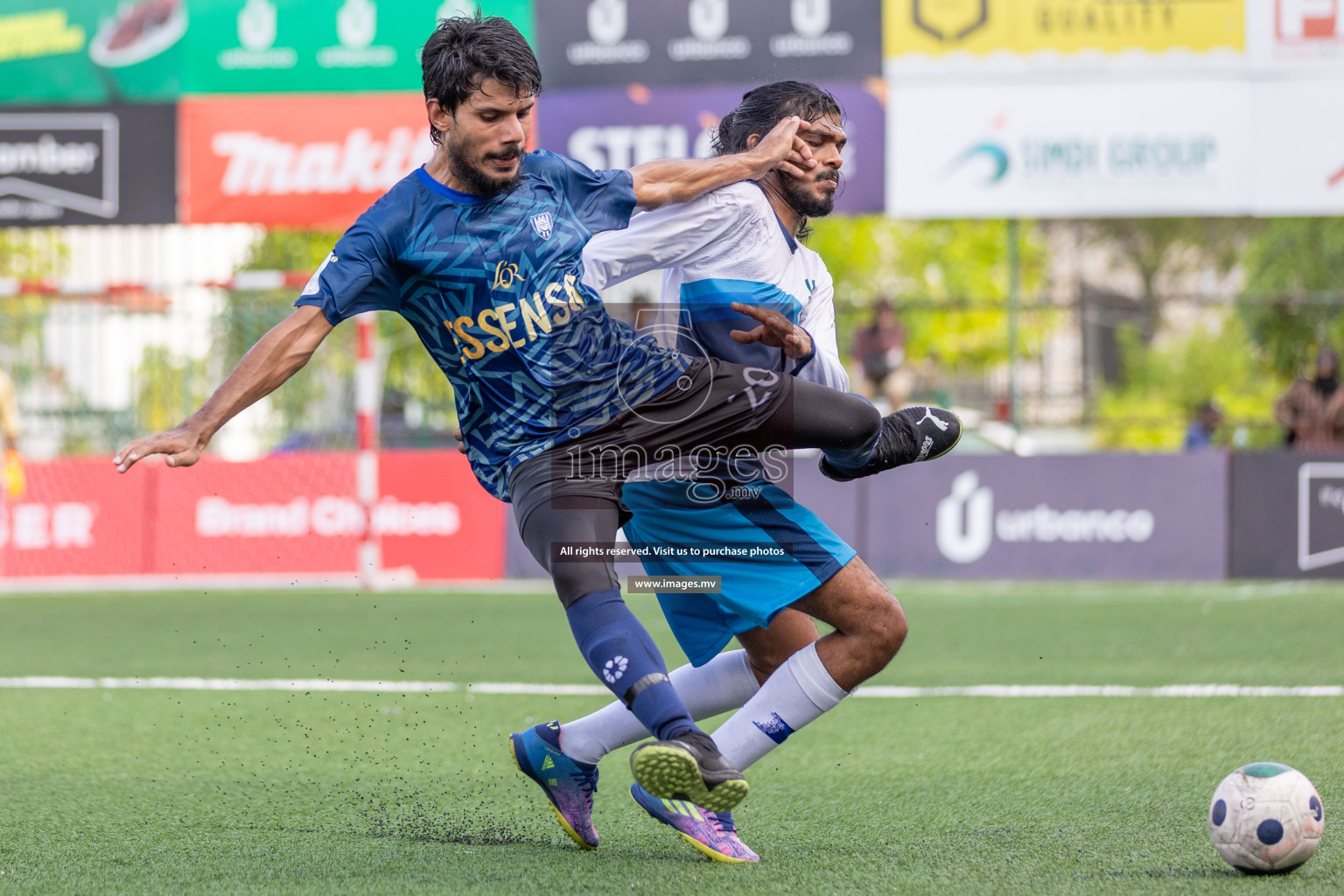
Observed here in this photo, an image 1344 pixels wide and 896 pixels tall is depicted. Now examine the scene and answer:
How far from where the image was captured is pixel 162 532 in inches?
526

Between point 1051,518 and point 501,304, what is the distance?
9.93 m

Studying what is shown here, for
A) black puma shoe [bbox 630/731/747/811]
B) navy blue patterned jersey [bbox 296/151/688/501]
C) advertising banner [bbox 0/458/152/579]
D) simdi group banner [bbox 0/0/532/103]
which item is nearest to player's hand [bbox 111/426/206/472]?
navy blue patterned jersey [bbox 296/151/688/501]

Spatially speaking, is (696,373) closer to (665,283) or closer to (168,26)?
(665,283)

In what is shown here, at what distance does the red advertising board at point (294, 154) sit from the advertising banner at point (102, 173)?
0.69ft

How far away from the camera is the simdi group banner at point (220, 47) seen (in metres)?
14.2

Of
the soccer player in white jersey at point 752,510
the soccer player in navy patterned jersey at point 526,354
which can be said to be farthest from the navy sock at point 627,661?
the soccer player in white jersey at point 752,510

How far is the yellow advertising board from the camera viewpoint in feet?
43.5

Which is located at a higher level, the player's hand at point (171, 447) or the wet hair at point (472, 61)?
the wet hair at point (472, 61)

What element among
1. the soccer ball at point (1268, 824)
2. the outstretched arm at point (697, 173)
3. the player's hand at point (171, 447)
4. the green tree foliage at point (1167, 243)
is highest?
the green tree foliage at point (1167, 243)

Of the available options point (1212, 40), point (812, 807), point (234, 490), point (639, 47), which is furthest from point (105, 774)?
point (1212, 40)

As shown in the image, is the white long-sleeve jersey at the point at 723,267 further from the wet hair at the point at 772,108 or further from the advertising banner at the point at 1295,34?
the advertising banner at the point at 1295,34

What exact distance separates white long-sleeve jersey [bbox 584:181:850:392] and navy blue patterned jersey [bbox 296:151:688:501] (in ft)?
0.67

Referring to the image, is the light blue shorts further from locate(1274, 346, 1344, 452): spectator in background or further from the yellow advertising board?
locate(1274, 346, 1344, 452): spectator in background

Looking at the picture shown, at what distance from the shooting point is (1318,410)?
1351 cm
